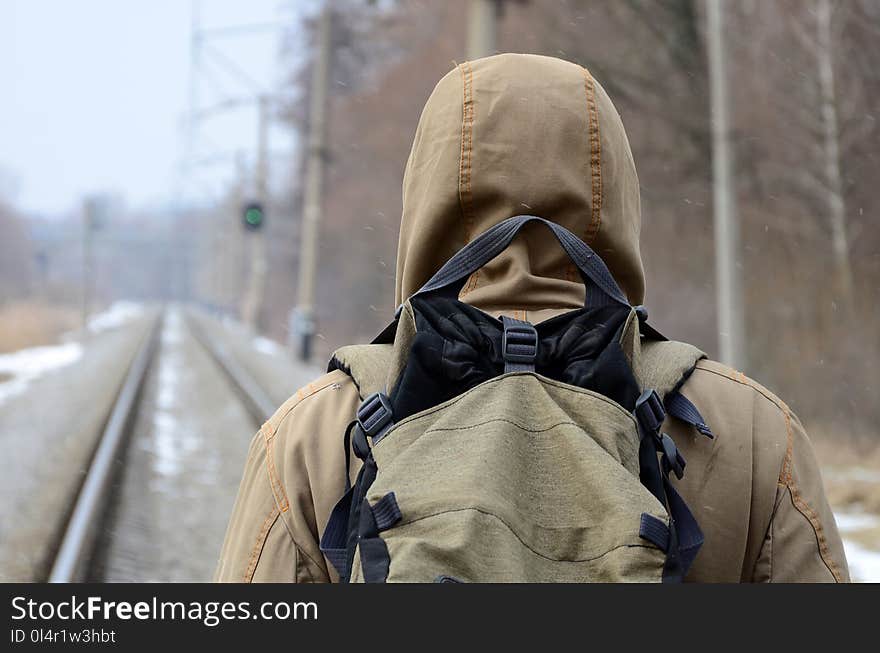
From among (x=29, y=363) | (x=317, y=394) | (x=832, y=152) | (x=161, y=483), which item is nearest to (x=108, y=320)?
(x=29, y=363)

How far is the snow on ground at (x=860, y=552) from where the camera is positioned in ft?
20.6

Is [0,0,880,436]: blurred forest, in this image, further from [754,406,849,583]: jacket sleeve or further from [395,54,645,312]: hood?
[754,406,849,583]: jacket sleeve

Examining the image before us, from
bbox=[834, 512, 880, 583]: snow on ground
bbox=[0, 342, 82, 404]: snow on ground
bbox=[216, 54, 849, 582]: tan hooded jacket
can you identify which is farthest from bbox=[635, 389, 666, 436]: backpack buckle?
bbox=[0, 342, 82, 404]: snow on ground

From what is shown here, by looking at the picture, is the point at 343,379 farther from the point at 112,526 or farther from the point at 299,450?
the point at 112,526

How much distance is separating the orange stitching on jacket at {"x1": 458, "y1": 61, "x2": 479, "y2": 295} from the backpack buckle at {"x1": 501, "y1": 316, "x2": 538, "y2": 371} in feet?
0.72

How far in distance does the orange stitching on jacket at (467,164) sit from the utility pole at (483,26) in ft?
26.3

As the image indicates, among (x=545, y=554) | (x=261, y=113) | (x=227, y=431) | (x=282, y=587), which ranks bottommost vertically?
(x=227, y=431)

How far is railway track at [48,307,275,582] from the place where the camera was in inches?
267

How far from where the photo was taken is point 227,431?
1323 cm

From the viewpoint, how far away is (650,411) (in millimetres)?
1570

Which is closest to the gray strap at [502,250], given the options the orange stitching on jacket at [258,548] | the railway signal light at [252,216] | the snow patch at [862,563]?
the orange stitching on jacket at [258,548]

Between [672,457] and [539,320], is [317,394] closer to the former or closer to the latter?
[539,320]

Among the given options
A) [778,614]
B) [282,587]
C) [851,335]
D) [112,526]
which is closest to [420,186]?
[282,587]

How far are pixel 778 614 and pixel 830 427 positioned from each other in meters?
12.1
